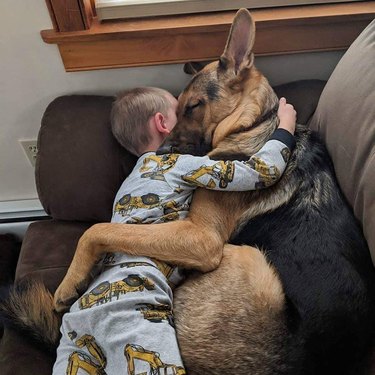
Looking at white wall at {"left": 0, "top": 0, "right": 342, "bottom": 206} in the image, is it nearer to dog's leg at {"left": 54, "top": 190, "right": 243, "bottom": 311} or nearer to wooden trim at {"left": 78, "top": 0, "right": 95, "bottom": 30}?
wooden trim at {"left": 78, "top": 0, "right": 95, "bottom": 30}

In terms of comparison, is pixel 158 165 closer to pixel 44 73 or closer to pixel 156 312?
pixel 156 312

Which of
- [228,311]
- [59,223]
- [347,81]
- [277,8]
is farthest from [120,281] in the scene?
[277,8]

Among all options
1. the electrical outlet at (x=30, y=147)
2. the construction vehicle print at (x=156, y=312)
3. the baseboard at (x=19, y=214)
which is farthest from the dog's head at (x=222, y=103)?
the baseboard at (x=19, y=214)

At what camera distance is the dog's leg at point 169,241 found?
4.59 feet

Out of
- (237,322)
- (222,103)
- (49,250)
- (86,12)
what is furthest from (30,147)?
(237,322)

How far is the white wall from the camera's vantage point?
185 centimetres

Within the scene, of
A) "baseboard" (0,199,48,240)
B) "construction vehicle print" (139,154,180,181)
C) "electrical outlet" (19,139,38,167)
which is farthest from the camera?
"baseboard" (0,199,48,240)

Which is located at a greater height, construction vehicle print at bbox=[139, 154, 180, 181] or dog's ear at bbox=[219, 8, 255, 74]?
dog's ear at bbox=[219, 8, 255, 74]

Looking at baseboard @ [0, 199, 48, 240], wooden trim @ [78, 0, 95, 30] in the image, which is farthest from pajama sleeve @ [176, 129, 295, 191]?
baseboard @ [0, 199, 48, 240]

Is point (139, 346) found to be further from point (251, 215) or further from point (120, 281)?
point (251, 215)

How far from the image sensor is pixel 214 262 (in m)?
1.40

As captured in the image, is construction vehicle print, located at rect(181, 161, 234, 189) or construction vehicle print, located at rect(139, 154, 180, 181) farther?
construction vehicle print, located at rect(139, 154, 180, 181)

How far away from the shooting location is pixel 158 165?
5.18ft

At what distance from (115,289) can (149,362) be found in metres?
0.24
